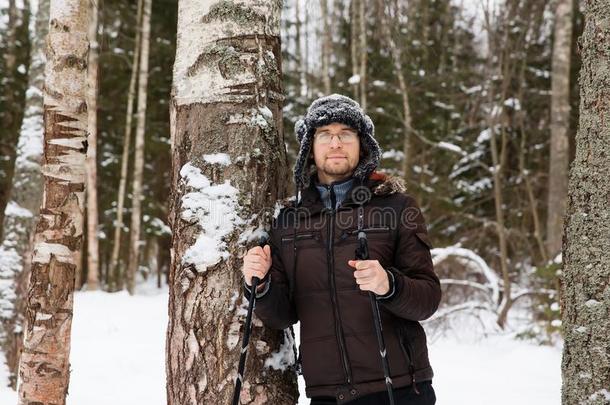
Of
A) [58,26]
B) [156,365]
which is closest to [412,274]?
[58,26]

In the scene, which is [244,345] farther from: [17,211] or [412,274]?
Answer: [17,211]

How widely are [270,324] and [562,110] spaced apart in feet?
26.7

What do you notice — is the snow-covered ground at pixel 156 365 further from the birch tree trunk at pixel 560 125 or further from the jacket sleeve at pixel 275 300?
the jacket sleeve at pixel 275 300

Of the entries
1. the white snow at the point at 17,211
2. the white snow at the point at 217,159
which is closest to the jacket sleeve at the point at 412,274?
the white snow at the point at 217,159

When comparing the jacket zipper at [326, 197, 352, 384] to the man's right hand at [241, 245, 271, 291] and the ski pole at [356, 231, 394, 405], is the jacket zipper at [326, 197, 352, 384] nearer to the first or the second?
the ski pole at [356, 231, 394, 405]

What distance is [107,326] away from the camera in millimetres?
8102

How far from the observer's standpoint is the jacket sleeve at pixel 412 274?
2305mm

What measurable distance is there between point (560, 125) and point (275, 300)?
7.95m

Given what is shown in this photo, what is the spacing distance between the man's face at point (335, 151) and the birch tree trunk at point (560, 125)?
6.95m

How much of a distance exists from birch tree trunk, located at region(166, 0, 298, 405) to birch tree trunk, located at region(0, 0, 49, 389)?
178 inches

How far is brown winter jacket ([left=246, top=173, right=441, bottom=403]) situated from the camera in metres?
2.36

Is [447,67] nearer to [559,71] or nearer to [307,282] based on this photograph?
[559,71]

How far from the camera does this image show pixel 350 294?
2418 millimetres

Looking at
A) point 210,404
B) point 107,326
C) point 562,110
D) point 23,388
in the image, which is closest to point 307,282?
point 210,404
